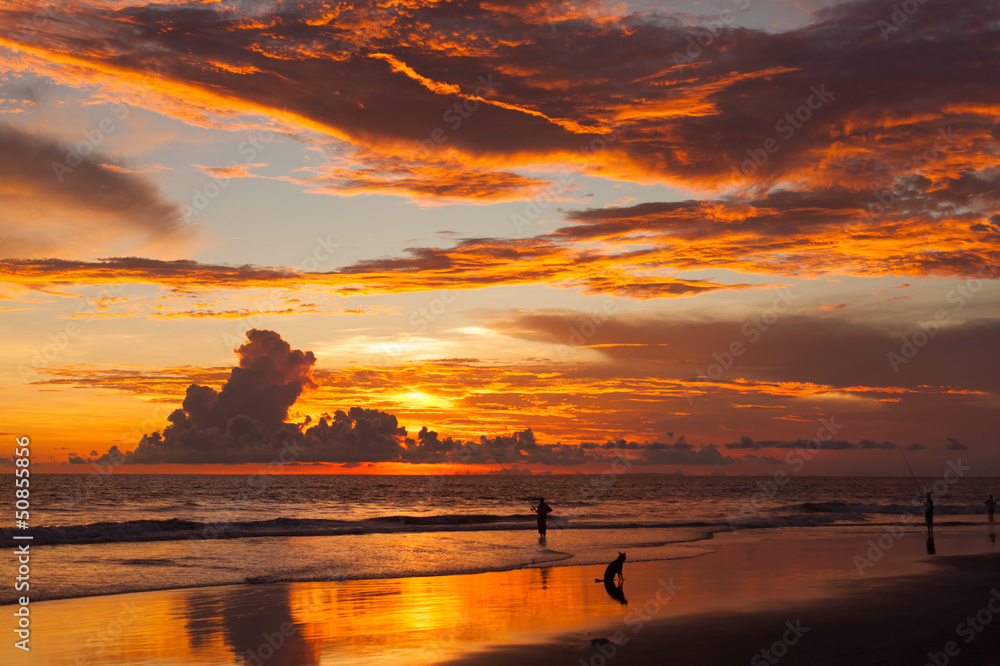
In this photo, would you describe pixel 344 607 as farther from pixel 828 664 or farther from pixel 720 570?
pixel 720 570

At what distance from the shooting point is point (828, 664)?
1248 centimetres

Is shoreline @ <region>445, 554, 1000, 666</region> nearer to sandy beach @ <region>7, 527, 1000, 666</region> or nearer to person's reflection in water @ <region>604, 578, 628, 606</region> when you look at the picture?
sandy beach @ <region>7, 527, 1000, 666</region>

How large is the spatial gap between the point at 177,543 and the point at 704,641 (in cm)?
2714

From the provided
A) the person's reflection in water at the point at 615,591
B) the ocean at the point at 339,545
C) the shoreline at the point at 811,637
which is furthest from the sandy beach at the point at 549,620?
the ocean at the point at 339,545

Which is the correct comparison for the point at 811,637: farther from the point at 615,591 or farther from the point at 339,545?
the point at 339,545

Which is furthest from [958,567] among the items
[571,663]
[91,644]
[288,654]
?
[91,644]

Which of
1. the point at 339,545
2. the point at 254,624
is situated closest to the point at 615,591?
the point at 254,624

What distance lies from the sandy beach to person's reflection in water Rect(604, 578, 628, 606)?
173mm

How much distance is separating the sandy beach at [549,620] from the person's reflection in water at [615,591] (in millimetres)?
173

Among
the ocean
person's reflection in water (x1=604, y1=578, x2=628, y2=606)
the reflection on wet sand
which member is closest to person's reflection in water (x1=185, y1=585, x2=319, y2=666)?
the reflection on wet sand

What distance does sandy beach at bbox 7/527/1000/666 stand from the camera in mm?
13094

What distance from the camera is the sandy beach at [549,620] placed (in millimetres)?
13094

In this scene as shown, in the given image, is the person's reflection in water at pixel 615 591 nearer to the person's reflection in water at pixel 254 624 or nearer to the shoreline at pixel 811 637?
the shoreline at pixel 811 637

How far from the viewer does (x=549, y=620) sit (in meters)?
15.9
